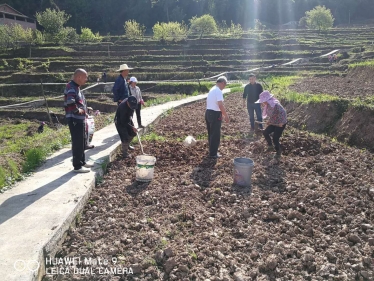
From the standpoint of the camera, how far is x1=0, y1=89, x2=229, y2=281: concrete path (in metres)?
3.15

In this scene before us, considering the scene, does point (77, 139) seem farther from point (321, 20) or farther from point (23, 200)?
point (321, 20)

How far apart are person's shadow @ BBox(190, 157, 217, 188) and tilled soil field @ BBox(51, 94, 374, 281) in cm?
2

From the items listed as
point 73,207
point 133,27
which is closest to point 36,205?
point 73,207

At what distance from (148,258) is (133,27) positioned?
58.2m

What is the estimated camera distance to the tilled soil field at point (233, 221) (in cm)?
335

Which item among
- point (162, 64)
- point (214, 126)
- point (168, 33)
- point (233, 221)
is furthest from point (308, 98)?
point (168, 33)

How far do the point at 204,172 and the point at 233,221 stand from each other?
1.89 metres

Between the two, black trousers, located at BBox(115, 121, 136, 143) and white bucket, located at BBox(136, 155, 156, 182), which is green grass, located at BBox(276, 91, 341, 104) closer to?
black trousers, located at BBox(115, 121, 136, 143)

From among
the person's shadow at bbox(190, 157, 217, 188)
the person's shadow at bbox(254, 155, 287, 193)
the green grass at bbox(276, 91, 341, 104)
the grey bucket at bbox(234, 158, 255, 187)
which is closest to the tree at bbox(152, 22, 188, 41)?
the green grass at bbox(276, 91, 341, 104)

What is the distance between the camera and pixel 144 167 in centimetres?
544

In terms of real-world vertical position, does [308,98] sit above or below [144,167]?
above

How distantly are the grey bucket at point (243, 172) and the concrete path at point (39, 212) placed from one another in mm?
2307

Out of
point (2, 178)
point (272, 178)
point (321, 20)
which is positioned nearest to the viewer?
point (2, 178)

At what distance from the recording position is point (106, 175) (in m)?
5.94
